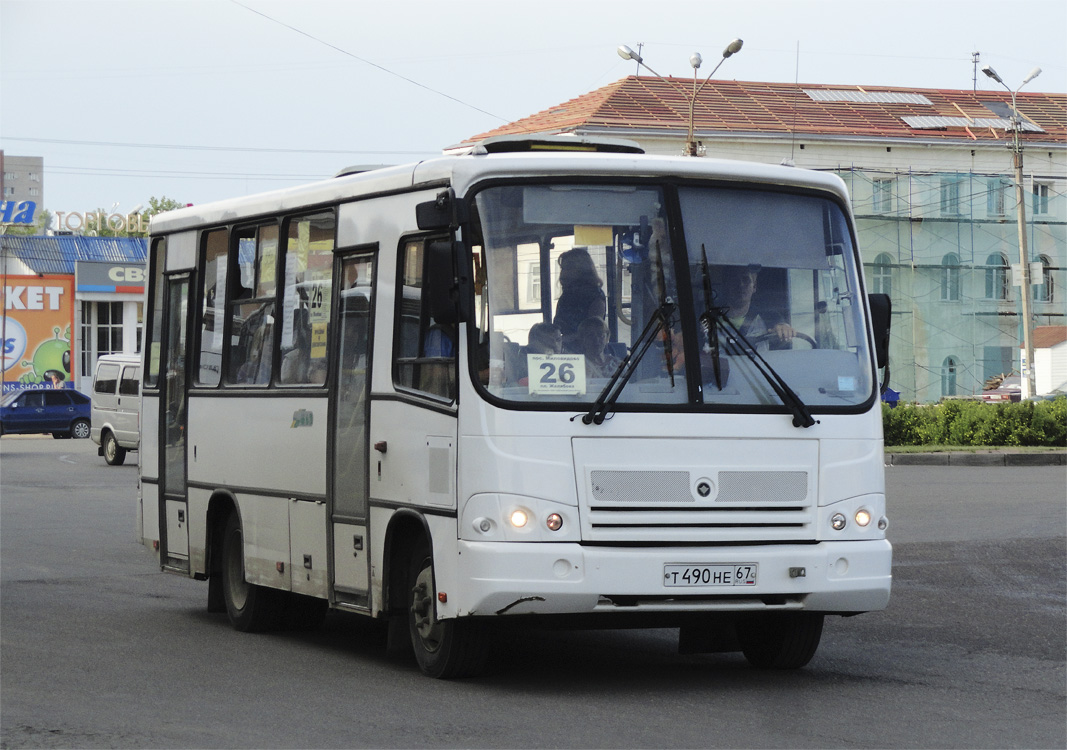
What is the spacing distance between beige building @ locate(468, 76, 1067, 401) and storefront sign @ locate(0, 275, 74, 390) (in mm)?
19038

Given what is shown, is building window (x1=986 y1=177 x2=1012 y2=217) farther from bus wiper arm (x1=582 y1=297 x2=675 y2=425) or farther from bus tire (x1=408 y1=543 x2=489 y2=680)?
bus tire (x1=408 y1=543 x2=489 y2=680)

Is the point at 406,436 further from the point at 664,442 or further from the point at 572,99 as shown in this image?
the point at 572,99

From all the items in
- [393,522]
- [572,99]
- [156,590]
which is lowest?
[156,590]

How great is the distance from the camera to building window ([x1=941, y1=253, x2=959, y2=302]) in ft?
208

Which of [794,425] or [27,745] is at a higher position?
[794,425]

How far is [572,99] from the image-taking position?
67625 millimetres

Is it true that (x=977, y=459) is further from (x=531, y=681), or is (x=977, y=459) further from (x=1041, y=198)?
(x=1041, y=198)

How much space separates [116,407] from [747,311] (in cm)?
2849

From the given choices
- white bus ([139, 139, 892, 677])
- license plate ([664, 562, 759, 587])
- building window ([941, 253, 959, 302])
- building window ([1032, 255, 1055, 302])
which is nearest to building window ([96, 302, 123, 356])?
building window ([941, 253, 959, 302])

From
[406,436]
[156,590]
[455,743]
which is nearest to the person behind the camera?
[455,743]

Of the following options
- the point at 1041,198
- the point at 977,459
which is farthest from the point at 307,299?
the point at 1041,198

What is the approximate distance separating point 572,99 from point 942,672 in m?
59.6

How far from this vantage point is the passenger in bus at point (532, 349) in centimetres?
842

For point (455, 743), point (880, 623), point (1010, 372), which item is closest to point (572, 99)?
point (1010, 372)
